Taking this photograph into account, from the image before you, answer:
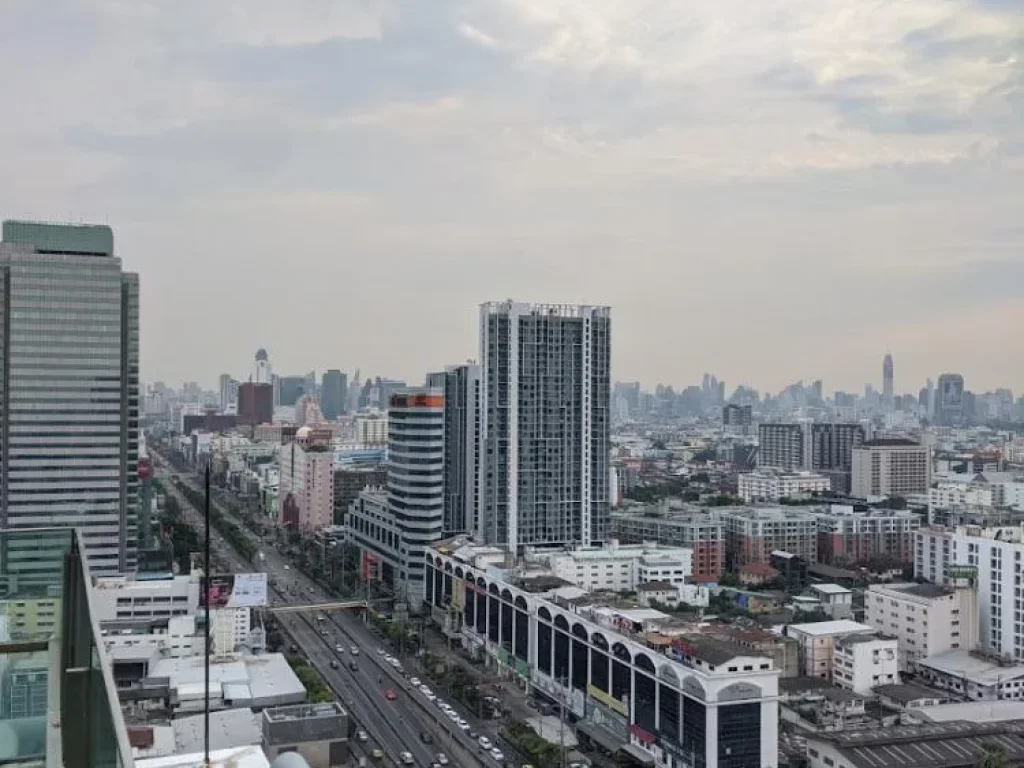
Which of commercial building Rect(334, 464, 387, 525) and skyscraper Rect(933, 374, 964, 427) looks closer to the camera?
commercial building Rect(334, 464, 387, 525)

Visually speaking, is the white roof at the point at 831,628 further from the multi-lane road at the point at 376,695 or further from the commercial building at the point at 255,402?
the commercial building at the point at 255,402

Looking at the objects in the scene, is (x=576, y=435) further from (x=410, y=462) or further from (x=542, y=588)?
(x=542, y=588)

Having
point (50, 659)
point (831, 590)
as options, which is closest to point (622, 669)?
point (831, 590)

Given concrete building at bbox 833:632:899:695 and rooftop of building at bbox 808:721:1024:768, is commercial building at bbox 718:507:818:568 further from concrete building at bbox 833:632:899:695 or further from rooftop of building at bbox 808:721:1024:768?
rooftop of building at bbox 808:721:1024:768

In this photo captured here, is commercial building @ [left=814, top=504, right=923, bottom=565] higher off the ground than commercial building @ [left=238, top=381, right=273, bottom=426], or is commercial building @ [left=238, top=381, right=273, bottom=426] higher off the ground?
commercial building @ [left=238, top=381, right=273, bottom=426]

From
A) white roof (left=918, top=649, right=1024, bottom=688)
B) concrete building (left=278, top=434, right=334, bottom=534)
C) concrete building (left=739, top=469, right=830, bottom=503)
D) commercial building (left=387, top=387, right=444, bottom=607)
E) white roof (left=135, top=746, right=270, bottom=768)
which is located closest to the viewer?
white roof (left=135, top=746, right=270, bottom=768)

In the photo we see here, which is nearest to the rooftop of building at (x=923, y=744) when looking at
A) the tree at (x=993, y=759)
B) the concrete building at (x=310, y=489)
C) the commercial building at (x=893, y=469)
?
the tree at (x=993, y=759)

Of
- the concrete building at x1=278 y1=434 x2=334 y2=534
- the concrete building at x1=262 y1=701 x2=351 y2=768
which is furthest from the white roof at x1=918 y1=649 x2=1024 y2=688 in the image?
the concrete building at x1=278 y1=434 x2=334 y2=534

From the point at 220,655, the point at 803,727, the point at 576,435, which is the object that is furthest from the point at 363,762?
the point at 576,435
